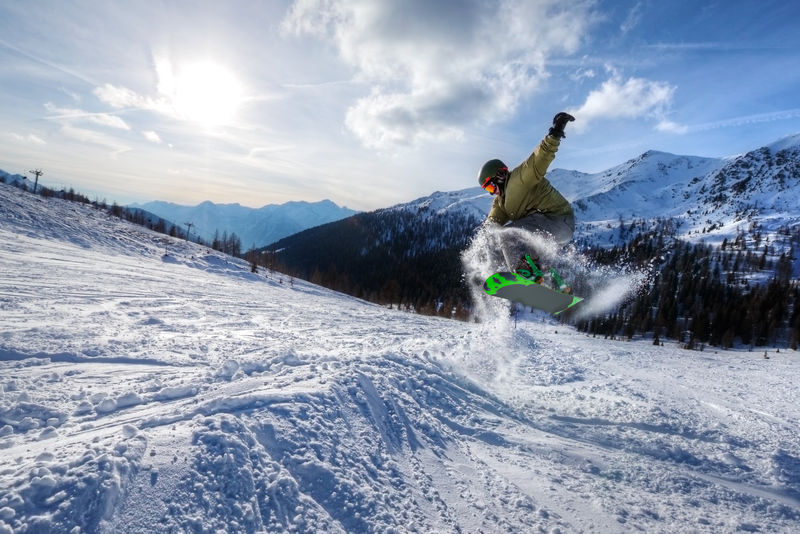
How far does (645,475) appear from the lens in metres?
4.84

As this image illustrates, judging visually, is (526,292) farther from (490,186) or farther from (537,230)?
(490,186)

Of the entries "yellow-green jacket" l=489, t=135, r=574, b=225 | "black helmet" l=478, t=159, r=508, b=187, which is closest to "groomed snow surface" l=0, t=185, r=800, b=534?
"yellow-green jacket" l=489, t=135, r=574, b=225

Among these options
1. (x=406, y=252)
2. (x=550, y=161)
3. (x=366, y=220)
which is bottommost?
(x=550, y=161)

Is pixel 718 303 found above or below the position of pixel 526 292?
above

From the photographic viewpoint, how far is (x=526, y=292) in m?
9.32

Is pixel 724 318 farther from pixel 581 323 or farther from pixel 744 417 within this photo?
pixel 744 417

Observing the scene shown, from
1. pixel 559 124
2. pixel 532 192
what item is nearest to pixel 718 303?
pixel 532 192

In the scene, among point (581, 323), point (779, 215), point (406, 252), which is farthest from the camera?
point (779, 215)

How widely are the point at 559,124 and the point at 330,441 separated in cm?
645

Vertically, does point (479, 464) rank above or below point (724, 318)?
below

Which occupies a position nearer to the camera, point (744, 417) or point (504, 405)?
point (504, 405)

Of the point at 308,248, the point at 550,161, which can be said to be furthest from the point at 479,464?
the point at 308,248

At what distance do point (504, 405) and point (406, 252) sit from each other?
149 m

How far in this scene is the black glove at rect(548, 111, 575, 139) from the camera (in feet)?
21.0
